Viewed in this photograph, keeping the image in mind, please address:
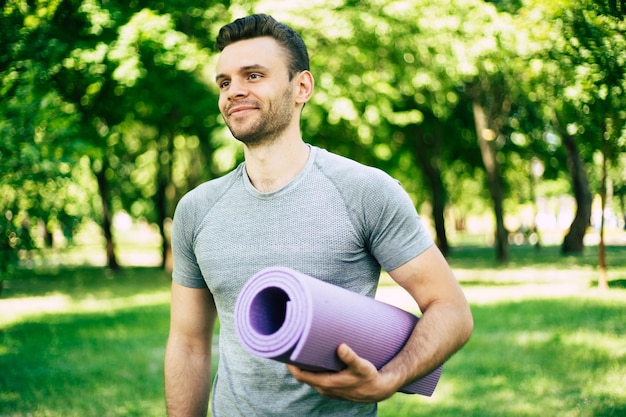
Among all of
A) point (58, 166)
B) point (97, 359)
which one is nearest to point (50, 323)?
point (97, 359)

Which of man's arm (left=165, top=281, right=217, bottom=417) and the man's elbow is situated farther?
man's arm (left=165, top=281, right=217, bottom=417)

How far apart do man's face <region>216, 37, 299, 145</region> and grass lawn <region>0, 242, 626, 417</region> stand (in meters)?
5.15

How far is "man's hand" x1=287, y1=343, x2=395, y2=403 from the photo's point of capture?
1.89 metres

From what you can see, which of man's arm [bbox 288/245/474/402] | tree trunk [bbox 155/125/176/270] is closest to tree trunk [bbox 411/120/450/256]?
tree trunk [bbox 155/125/176/270]

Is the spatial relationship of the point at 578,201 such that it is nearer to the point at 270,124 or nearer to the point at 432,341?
the point at 270,124

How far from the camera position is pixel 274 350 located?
1825mm

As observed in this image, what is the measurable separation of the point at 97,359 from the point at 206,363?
26.1 feet

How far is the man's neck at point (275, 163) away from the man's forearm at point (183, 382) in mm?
675

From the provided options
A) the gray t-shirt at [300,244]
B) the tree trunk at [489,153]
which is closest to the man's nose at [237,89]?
the gray t-shirt at [300,244]

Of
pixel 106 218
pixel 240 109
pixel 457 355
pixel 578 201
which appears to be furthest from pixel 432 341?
pixel 578 201

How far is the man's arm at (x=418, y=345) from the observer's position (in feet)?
6.28

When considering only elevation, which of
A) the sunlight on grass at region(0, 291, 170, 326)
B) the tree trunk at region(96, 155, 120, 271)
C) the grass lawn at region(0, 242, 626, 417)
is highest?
the tree trunk at region(96, 155, 120, 271)

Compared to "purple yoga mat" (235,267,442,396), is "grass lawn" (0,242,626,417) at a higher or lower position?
lower

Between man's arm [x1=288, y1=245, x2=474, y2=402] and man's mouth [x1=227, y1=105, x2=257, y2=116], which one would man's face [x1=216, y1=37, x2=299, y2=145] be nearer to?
man's mouth [x1=227, y1=105, x2=257, y2=116]
